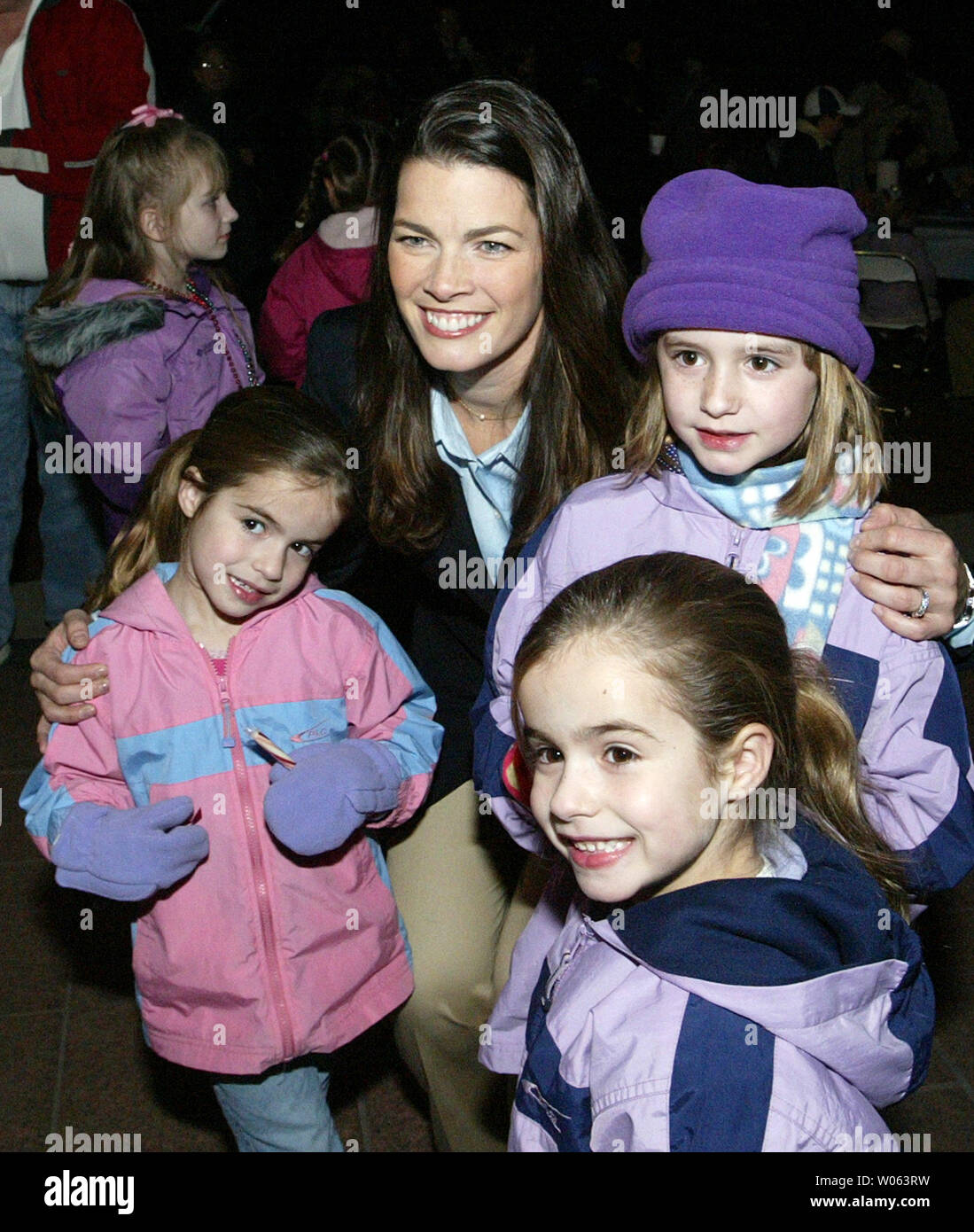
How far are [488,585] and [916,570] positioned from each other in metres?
0.90

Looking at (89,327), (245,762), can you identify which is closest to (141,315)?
(89,327)

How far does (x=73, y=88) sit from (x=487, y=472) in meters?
2.67

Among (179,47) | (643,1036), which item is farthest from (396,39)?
(643,1036)

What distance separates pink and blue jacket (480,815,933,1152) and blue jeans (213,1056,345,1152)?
66 centimetres

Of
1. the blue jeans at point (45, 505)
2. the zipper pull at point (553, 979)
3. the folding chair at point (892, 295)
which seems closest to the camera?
the zipper pull at point (553, 979)

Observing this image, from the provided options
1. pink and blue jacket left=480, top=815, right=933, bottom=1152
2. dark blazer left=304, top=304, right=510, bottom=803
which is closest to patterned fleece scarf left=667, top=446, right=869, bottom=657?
pink and blue jacket left=480, top=815, right=933, bottom=1152

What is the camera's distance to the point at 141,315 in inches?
144

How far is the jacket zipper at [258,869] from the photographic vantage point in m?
2.32

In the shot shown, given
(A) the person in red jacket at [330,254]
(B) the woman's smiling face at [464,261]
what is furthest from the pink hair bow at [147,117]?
(B) the woman's smiling face at [464,261]

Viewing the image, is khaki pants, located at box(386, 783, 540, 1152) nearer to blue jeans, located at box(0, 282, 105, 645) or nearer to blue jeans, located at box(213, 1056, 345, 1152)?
blue jeans, located at box(213, 1056, 345, 1152)

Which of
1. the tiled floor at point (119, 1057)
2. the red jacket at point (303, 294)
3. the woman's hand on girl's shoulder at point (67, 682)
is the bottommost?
the tiled floor at point (119, 1057)

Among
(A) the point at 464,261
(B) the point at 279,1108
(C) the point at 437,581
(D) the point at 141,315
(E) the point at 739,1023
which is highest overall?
(A) the point at 464,261

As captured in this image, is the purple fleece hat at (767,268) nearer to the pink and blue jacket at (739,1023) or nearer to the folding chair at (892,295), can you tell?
the pink and blue jacket at (739,1023)

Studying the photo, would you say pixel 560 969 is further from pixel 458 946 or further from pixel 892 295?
pixel 892 295
